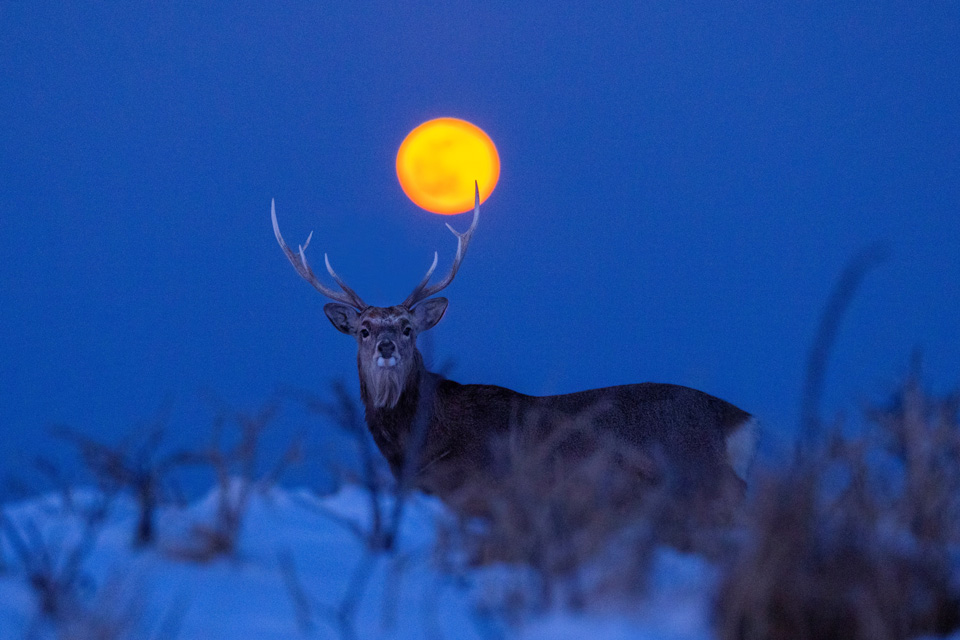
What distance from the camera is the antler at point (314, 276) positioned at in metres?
7.48

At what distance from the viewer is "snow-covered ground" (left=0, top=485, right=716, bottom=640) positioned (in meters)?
2.55

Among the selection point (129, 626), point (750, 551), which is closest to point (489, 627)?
point (750, 551)

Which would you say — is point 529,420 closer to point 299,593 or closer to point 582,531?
point 582,531

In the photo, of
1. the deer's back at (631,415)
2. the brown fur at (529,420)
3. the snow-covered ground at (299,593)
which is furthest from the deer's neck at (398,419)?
the snow-covered ground at (299,593)

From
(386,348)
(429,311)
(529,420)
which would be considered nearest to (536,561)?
(529,420)

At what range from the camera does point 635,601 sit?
256cm

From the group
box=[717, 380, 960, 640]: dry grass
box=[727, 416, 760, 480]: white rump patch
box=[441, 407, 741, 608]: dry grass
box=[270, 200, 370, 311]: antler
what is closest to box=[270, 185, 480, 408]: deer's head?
box=[270, 200, 370, 311]: antler

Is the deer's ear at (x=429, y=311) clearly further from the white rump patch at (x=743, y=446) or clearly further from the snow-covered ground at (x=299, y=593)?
the snow-covered ground at (x=299, y=593)

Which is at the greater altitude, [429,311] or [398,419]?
[429,311]

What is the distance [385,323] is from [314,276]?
1206 mm

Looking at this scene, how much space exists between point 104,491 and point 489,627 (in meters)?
1.70

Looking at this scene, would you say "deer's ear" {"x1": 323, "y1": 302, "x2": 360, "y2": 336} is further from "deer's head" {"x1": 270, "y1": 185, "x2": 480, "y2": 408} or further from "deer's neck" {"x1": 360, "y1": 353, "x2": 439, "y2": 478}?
"deer's neck" {"x1": 360, "y1": 353, "x2": 439, "y2": 478}

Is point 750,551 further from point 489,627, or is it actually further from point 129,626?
point 129,626

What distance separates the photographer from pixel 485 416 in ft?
21.7
